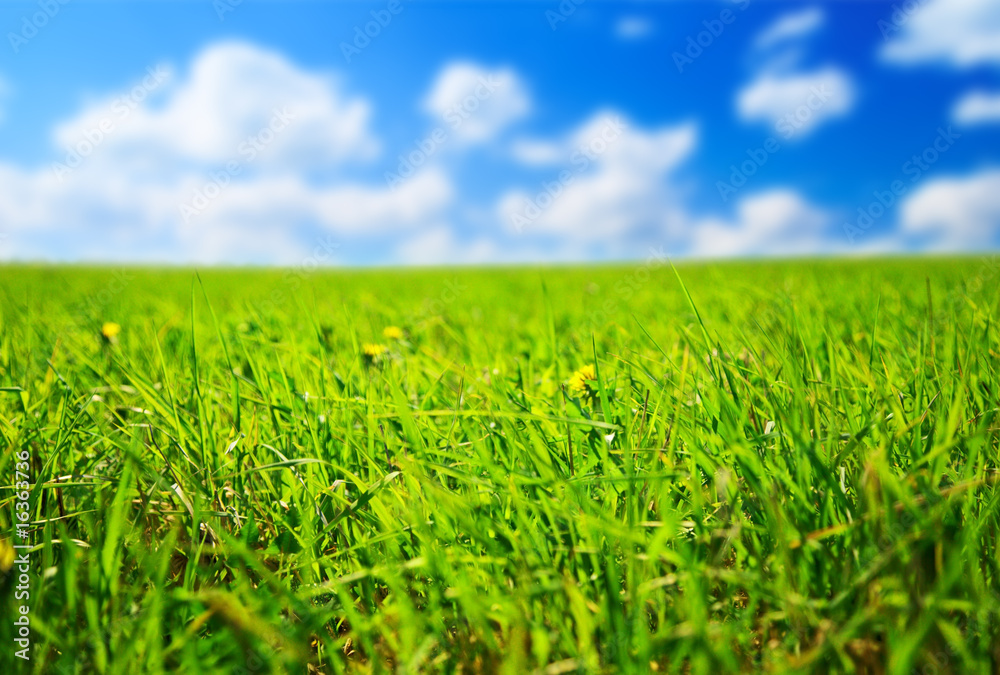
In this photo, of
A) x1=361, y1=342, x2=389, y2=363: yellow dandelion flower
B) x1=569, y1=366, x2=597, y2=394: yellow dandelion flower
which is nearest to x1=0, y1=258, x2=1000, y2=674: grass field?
x1=569, y1=366, x2=597, y2=394: yellow dandelion flower

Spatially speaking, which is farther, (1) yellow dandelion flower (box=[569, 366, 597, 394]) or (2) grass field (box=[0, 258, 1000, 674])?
(1) yellow dandelion flower (box=[569, 366, 597, 394])

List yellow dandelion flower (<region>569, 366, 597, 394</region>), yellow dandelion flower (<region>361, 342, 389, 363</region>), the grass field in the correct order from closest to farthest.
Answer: the grass field, yellow dandelion flower (<region>569, 366, 597, 394</region>), yellow dandelion flower (<region>361, 342, 389, 363</region>)

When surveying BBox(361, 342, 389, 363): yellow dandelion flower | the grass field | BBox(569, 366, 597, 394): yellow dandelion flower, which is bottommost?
the grass field

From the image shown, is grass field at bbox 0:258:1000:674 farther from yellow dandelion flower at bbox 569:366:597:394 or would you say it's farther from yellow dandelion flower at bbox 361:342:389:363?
yellow dandelion flower at bbox 361:342:389:363

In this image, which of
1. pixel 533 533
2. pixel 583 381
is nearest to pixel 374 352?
pixel 583 381

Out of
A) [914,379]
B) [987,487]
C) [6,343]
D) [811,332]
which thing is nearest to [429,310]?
[6,343]

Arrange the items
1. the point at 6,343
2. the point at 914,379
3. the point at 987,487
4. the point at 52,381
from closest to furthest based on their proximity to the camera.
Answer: the point at 987,487 → the point at 914,379 → the point at 52,381 → the point at 6,343

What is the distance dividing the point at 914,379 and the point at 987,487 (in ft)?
1.35

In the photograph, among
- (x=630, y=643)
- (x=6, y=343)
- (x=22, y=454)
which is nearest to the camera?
(x=630, y=643)

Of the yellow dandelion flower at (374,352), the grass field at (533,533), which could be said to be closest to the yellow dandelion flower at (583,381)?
the grass field at (533,533)

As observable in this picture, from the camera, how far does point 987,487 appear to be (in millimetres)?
1095

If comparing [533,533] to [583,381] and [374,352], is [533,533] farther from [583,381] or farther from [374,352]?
[374,352]

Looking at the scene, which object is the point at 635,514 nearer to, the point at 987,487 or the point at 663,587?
the point at 663,587

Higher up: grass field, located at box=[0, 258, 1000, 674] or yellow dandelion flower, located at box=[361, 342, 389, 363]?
yellow dandelion flower, located at box=[361, 342, 389, 363]
